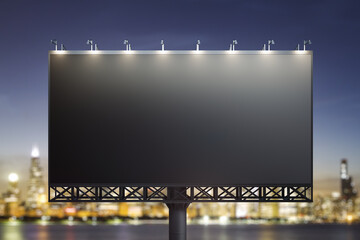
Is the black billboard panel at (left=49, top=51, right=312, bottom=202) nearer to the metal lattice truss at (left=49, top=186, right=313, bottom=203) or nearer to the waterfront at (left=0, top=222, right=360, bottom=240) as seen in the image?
the metal lattice truss at (left=49, top=186, right=313, bottom=203)

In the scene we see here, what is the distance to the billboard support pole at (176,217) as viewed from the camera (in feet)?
53.4

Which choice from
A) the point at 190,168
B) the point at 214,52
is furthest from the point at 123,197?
the point at 214,52

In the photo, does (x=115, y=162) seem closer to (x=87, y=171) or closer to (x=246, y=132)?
(x=87, y=171)

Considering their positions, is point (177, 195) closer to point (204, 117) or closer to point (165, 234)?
point (204, 117)

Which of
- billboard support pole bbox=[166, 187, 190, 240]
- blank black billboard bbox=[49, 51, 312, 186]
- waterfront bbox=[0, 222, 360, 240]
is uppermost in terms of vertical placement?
blank black billboard bbox=[49, 51, 312, 186]

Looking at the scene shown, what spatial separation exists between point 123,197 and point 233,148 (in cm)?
399

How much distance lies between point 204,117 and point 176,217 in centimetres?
352

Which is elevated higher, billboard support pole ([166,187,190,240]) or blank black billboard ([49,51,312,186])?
blank black billboard ([49,51,312,186])

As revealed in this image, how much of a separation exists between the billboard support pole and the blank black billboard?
781 millimetres

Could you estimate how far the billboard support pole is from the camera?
1627cm

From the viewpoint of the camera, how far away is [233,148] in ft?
51.6

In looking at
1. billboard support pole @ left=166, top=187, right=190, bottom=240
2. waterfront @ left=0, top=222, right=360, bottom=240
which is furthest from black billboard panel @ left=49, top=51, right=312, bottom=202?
waterfront @ left=0, top=222, right=360, bottom=240

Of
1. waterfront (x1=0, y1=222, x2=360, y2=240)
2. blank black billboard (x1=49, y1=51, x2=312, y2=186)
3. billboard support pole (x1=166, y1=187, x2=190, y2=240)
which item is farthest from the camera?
waterfront (x1=0, y1=222, x2=360, y2=240)

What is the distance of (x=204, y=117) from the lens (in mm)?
15742
